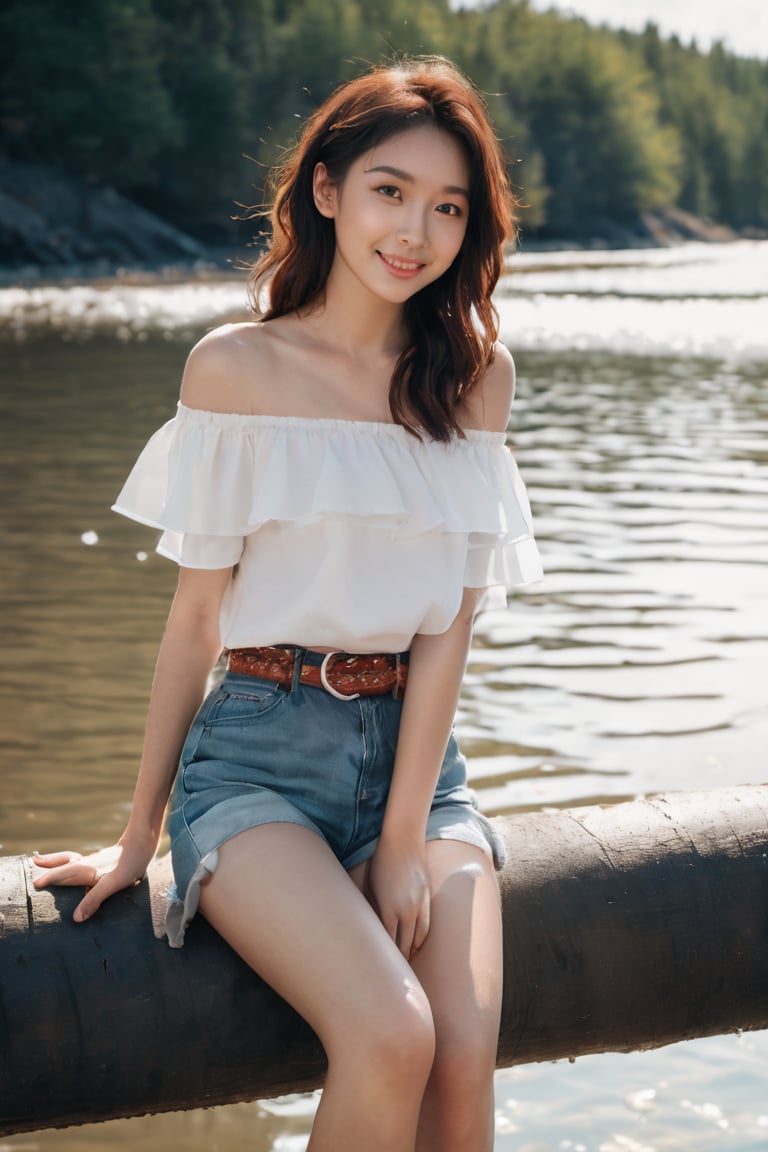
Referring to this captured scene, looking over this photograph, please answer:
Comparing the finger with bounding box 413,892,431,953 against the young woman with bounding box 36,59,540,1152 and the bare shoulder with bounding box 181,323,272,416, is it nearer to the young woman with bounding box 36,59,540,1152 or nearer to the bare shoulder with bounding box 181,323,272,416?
the young woman with bounding box 36,59,540,1152

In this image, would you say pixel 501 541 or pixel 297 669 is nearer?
pixel 297 669

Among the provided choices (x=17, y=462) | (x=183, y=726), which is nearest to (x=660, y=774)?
(x=183, y=726)

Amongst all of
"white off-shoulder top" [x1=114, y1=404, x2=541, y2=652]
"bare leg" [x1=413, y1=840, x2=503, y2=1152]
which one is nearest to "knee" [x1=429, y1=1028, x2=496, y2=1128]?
"bare leg" [x1=413, y1=840, x2=503, y2=1152]

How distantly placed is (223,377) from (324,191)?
461mm

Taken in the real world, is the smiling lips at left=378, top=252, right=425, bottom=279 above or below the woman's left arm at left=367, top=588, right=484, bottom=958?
above

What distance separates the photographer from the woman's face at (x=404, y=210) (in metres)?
2.71

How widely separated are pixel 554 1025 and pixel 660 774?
8.30 feet

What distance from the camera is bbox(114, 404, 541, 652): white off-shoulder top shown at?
2570 millimetres

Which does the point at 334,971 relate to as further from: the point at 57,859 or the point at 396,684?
the point at 396,684

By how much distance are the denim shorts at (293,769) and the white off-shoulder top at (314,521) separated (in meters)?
0.10

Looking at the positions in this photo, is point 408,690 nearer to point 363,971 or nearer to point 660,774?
point 363,971

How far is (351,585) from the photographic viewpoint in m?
2.57

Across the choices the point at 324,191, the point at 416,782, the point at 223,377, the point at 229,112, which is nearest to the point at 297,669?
the point at 416,782

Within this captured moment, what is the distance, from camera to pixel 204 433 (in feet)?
8.65
